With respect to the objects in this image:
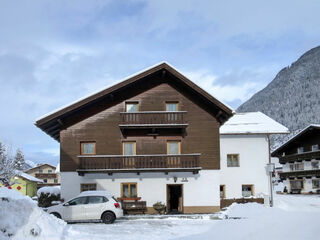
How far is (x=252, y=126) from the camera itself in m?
32.2

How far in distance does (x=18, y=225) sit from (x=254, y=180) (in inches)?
853

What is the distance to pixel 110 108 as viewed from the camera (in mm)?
25453

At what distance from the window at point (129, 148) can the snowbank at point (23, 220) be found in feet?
35.2

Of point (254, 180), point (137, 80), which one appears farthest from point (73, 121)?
point (254, 180)

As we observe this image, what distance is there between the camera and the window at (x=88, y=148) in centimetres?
2505

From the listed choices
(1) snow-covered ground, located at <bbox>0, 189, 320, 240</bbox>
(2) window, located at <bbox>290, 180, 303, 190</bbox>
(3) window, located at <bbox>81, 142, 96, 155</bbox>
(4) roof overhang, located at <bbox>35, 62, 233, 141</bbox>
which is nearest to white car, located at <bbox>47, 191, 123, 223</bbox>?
(1) snow-covered ground, located at <bbox>0, 189, 320, 240</bbox>

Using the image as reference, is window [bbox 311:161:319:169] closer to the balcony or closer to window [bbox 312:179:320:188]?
window [bbox 312:179:320:188]

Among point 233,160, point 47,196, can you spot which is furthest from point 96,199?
point 233,160

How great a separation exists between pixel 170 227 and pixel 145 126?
798 cm

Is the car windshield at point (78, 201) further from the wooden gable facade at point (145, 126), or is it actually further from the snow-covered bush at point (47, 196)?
the snow-covered bush at point (47, 196)

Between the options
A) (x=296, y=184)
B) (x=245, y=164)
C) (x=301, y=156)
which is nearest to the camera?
(x=245, y=164)

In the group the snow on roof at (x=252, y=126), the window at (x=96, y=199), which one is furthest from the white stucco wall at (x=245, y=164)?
the window at (x=96, y=199)

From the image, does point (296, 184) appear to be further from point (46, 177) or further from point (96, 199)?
point (46, 177)

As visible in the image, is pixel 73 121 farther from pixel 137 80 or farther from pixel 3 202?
pixel 3 202
